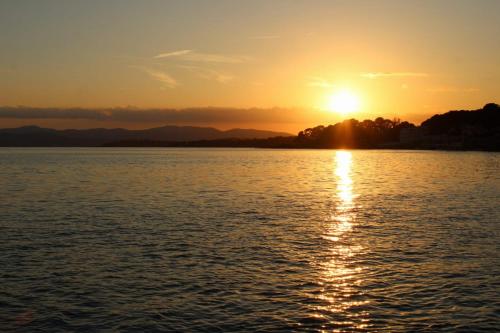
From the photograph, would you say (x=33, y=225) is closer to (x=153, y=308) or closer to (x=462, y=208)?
(x=153, y=308)

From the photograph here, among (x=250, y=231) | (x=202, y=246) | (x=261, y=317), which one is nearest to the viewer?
(x=261, y=317)

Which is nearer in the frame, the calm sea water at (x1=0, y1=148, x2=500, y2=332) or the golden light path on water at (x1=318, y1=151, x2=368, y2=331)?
the calm sea water at (x1=0, y1=148, x2=500, y2=332)

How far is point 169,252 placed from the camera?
30.7 meters

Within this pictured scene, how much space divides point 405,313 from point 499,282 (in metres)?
7.42

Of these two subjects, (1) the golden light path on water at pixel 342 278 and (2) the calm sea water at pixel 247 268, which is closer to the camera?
(2) the calm sea water at pixel 247 268

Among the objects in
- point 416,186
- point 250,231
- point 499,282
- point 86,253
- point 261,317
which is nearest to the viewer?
point 261,317

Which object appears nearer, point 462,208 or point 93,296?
point 93,296

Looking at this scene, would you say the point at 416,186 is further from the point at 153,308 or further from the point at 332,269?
the point at 153,308

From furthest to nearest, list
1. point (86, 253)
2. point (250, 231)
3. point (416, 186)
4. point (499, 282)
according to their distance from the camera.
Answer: point (416, 186) → point (250, 231) → point (86, 253) → point (499, 282)

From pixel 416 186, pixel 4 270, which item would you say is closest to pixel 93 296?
pixel 4 270

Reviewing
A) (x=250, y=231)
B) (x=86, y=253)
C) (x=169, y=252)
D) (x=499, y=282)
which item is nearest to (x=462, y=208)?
(x=250, y=231)

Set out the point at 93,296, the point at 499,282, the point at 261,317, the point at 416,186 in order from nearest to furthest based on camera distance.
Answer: the point at 261,317, the point at 93,296, the point at 499,282, the point at 416,186

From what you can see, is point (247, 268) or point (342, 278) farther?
point (247, 268)

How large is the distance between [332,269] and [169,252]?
10053 millimetres
